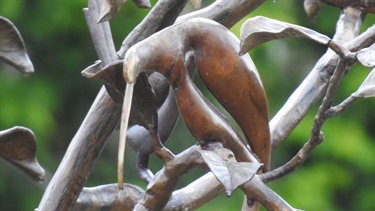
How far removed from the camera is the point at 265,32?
37.7 inches

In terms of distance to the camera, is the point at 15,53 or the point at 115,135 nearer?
the point at 15,53

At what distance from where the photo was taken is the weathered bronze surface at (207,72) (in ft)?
3.30

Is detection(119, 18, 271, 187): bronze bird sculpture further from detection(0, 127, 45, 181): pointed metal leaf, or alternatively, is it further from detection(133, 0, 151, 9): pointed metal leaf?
detection(0, 127, 45, 181): pointed metal leaf

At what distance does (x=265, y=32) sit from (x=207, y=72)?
0.10 meters

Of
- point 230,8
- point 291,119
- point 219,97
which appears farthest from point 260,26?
point 291,119

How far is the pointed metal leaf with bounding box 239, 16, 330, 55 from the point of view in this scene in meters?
0.96

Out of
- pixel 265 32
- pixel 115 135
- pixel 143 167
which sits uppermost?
pixel 265 32

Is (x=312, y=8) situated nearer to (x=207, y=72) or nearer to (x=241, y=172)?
(x=207, y=72)

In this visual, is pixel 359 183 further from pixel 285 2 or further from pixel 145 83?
pixel 145 83

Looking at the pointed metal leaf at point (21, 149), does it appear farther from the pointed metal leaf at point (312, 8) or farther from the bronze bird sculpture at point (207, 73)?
the pointed metal leaf at point (312, 8)

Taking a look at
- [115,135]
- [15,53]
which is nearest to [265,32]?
[15,53]

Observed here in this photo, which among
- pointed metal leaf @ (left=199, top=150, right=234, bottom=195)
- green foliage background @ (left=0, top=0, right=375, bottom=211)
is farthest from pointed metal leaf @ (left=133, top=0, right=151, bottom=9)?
green foliage background @ (left=0, top=0, right=375, bottom=211)

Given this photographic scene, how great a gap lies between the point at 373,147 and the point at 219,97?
2990 mm

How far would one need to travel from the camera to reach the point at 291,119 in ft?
4.32
